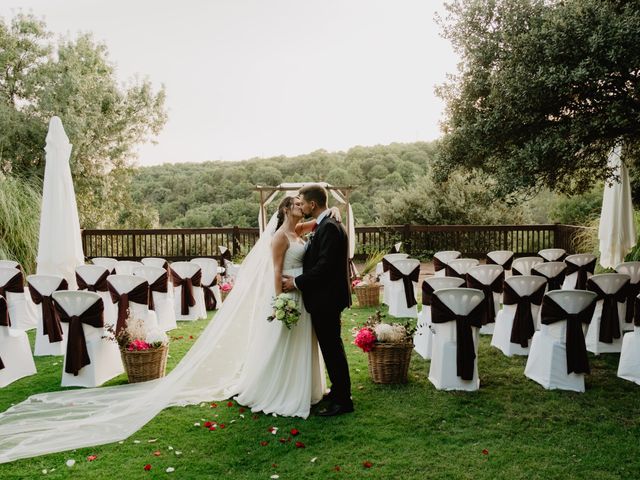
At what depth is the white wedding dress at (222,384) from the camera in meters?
4.30

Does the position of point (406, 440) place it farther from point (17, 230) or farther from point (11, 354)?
point (17, 230)

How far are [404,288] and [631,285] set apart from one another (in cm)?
312

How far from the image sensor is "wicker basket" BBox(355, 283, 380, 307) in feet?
32.0

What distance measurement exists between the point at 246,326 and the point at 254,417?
88 cm

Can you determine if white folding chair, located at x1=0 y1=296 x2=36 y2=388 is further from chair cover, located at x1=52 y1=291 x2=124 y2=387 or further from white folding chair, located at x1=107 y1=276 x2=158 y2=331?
white folding chair, located at x1=107 y1=276 x2=158 y2=331

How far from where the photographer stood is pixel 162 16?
15656mm

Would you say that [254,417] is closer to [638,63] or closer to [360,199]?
[638,63]

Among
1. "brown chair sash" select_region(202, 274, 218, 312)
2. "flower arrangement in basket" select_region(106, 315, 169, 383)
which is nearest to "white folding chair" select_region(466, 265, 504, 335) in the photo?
"flower arrangement in basket" select_region(106, 315, 169, 383)

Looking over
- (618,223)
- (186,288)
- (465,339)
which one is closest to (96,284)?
(186,288)

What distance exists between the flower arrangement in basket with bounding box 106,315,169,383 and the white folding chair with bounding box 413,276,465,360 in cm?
256

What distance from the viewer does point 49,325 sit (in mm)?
6836

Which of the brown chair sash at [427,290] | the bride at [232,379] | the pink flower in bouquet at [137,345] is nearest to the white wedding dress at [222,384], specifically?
the bride at [232,379]

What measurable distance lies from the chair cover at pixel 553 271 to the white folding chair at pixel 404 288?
1888mm

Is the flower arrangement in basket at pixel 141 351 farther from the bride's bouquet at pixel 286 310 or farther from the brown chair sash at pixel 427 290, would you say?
the brown chair sash at pixel 427 290
